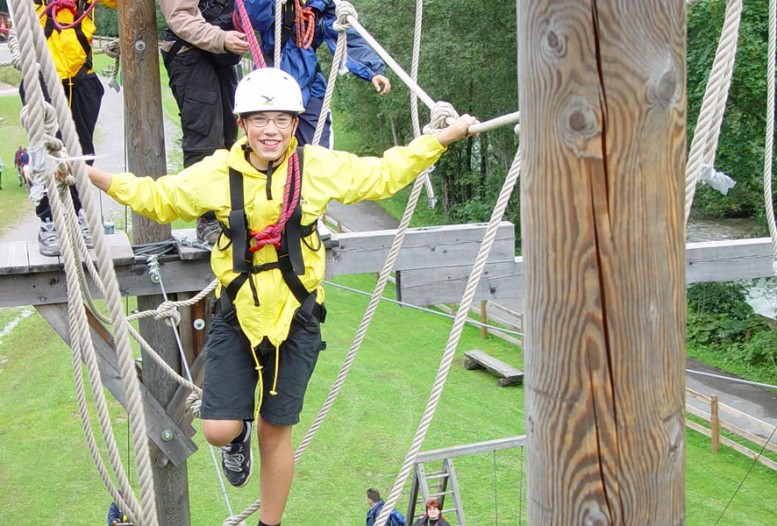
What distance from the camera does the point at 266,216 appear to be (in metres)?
3.39

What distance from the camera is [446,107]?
356 cm

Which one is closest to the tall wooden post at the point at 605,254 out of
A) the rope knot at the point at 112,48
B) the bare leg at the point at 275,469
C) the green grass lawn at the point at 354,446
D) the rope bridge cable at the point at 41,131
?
the rope bridge cable at the point at 41,131

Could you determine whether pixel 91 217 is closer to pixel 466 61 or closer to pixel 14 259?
pixel 14 259

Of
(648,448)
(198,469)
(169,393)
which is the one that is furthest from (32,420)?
(648,448)

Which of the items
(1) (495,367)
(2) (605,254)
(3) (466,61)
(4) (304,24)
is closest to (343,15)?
(4) (304,24)

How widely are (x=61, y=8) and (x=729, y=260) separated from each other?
3898 mm

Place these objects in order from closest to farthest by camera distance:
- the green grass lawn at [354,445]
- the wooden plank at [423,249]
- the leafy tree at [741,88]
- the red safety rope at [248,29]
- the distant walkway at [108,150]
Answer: the red safety rope at [248,29] < the wooden plank at [423,249] < the green grass lawn at [354,445] < the leafy tree at [741,88] < the distant walkway at [108,150]

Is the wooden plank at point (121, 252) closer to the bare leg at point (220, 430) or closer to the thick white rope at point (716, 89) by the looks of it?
the bare leg at point (220, 430)

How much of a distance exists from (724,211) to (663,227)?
71.1 ft

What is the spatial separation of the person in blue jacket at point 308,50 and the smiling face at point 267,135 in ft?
5.40

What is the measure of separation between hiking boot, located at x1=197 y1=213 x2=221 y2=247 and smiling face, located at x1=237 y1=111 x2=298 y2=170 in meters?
2.00

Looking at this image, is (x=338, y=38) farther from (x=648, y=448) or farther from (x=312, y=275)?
(x=648, y=448)

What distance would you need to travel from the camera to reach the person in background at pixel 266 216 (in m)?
3.36

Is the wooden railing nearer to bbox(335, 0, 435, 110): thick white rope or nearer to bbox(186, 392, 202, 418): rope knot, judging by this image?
bbox(186, 392, 202, 418): rope knot
